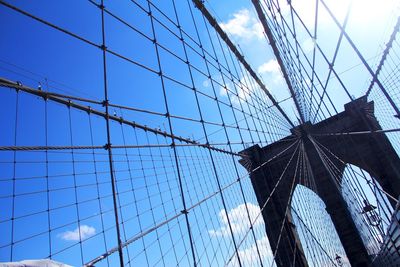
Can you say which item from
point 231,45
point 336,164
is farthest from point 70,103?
point 336,164

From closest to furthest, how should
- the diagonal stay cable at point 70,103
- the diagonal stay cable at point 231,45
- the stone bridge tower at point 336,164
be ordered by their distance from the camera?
the diagonal stay cable at point 70,103, the diagonal stay cable at point 231,45, the stone bridge tower at point 336,164

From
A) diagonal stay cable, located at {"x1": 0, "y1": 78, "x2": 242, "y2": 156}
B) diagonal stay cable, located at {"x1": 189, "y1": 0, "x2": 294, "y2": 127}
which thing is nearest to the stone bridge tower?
diagonal stay cable, located at {"x1": 189, "y1": 0, "x2": 294, "y2": 127}

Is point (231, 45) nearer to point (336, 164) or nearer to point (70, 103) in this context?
point (336, 164)

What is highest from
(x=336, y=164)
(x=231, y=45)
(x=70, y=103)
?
(x=231, y=45)

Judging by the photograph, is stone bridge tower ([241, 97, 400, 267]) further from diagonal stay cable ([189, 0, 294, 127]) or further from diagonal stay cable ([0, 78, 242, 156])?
diagonal stay cable ([0, 78, 242, 156])

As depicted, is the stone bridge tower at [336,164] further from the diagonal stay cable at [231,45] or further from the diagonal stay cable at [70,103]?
the diagonal stay cable at [70,103]

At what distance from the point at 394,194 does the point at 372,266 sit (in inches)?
106

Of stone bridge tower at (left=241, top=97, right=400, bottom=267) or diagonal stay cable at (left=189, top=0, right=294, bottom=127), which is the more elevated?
diagonal stay cable at (left=189, top=0, right=294, bottom=127)

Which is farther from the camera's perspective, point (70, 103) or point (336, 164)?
point (336, 164)

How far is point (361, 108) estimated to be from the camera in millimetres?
13641

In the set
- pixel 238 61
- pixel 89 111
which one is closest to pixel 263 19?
pixel 238 61

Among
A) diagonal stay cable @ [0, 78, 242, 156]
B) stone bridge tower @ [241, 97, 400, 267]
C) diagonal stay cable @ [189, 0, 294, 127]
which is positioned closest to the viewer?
diagonal stay cable @ [0, 78, 242, 156]

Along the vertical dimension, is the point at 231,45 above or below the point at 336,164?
Answer: above

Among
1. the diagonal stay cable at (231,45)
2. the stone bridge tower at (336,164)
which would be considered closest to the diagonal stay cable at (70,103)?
the diagonal stay cable at (231,45)
